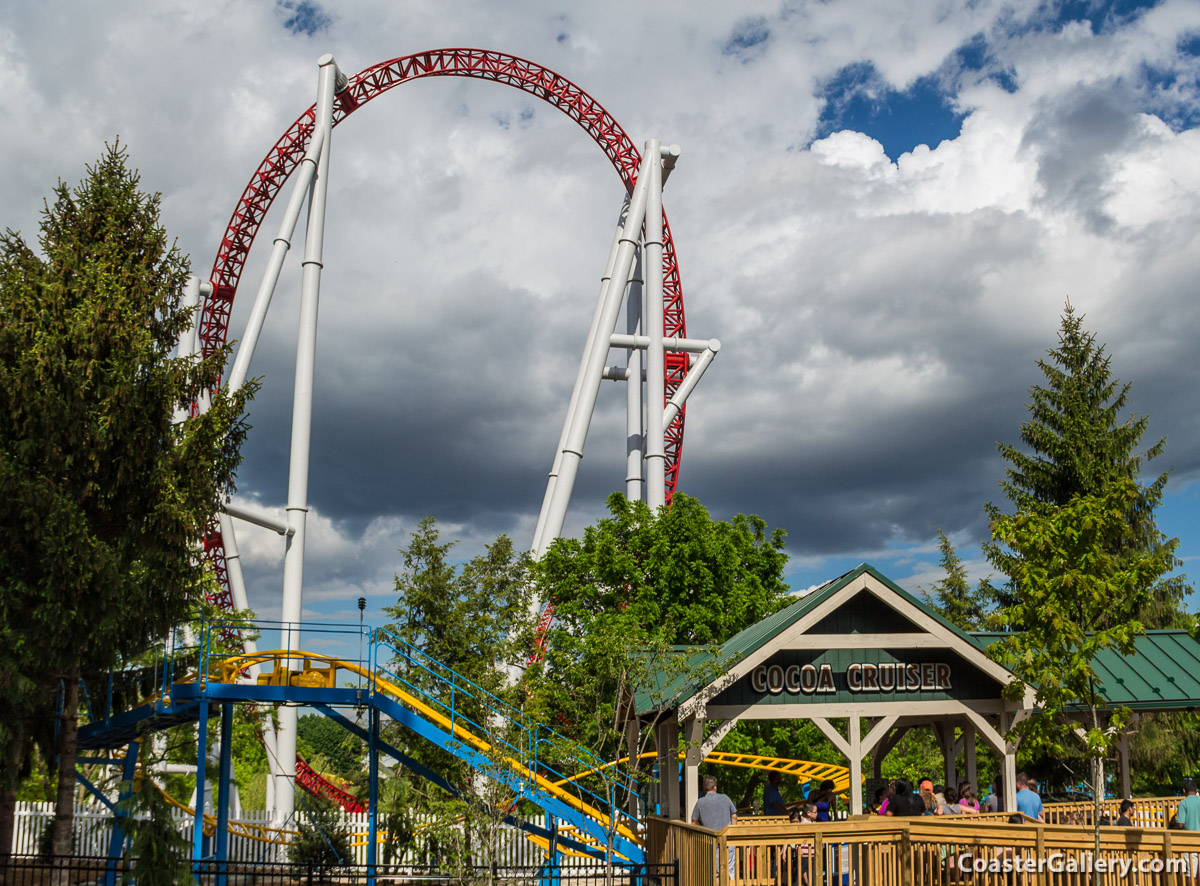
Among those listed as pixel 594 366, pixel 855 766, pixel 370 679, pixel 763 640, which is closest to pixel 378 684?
pixel 370 679

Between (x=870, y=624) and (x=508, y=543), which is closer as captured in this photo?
(x=870, y=624)

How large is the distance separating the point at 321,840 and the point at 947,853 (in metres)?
11.7

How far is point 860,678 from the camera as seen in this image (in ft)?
47.2

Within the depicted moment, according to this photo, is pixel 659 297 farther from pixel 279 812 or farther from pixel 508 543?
pixel 279 812

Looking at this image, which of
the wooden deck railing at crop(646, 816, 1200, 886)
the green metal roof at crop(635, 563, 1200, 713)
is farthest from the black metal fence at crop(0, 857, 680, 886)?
the green metal roof at crop(635, 563, 1200, 713)

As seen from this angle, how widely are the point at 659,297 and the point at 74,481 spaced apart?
53.9 ft

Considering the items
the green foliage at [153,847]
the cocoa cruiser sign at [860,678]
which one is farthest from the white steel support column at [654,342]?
the green foliage at [153,847]

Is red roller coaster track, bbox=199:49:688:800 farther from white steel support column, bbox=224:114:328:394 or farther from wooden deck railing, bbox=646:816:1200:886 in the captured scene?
wooden deck railing, bbox=646:816:1200:886

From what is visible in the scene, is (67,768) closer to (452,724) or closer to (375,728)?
(375,728)

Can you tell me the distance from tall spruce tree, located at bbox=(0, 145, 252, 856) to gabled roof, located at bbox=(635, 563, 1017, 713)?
6.76m

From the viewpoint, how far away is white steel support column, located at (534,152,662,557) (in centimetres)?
2456

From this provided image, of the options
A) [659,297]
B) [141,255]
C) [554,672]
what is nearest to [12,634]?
[141,255]

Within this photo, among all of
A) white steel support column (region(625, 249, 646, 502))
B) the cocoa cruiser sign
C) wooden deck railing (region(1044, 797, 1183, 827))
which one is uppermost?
white steel support column (region(625, 249, 646, 502))

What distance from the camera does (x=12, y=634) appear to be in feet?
42.7
